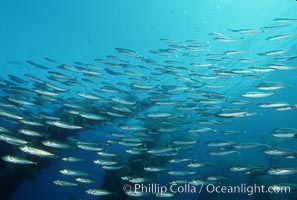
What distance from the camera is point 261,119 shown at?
108 feet

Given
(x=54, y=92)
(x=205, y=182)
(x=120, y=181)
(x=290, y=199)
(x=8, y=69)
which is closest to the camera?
(x=205, y=182)

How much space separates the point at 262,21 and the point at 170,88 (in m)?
13.0

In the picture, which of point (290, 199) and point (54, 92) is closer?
point (54, 92)

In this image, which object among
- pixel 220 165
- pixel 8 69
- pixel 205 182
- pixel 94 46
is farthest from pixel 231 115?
pixel 8 69

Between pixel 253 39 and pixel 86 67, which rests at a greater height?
pixel 253 39

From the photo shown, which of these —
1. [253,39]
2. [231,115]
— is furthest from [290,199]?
[253,39]

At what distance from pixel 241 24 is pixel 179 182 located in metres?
16.9

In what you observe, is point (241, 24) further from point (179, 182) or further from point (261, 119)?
point (179, 182)

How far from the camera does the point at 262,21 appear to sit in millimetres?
22797

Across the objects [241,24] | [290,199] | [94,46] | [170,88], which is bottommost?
[290,199]

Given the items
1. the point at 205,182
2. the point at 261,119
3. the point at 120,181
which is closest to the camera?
the point at 205,182

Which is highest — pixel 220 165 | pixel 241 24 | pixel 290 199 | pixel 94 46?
pixel 241 24

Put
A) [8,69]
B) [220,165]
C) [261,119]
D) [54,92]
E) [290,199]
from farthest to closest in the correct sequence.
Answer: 1. [261,119]
2. [8,69]
3. [220,165]
4. [290,199]
5. [54,92]

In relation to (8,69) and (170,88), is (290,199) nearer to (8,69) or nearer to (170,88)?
(170,88)
